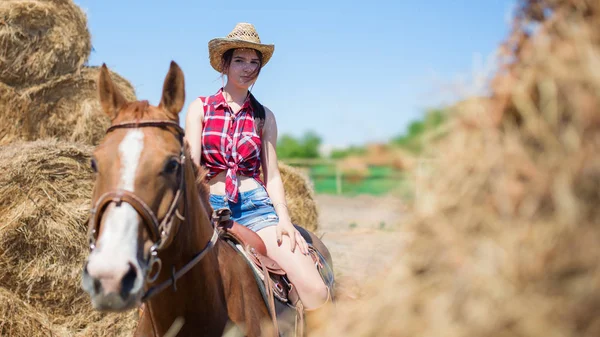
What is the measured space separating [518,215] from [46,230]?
441 cm

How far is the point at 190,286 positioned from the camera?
278 cm

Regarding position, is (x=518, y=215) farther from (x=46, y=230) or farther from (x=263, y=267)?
(x=46, y=230)

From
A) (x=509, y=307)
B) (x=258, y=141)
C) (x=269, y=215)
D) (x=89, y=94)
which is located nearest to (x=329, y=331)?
(x=509, y=307)

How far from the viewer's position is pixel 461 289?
144 cm

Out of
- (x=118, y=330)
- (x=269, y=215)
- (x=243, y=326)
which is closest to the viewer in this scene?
(x=243, y=326)

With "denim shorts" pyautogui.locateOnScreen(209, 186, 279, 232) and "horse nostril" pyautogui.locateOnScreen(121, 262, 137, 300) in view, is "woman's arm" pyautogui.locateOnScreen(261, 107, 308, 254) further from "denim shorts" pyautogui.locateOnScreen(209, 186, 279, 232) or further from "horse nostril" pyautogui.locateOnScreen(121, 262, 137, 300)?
"horse nostril" pyautogui.locateOnScreen(121, 262, 137, 300)

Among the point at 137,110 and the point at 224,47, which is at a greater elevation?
the point at 224,47

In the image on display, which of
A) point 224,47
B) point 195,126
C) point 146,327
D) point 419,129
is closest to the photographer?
point 419,129

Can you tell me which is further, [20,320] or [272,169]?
[20,320]

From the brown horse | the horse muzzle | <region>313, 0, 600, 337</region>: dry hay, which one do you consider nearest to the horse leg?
the brown horse

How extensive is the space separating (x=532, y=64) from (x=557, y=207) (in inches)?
18.2

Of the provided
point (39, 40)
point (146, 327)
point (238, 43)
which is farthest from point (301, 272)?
point (39, 40)

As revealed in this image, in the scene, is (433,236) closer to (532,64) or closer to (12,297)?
(532,64)

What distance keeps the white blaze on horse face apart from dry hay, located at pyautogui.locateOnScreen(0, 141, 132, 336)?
2799mm
